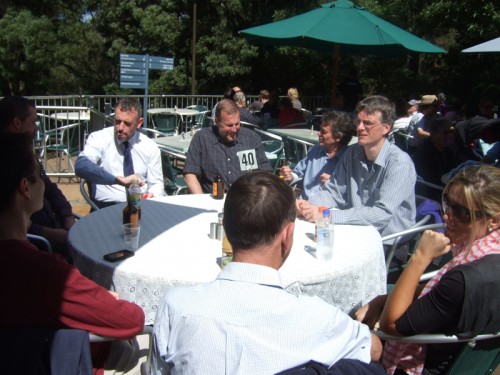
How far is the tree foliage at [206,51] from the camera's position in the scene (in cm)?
1564

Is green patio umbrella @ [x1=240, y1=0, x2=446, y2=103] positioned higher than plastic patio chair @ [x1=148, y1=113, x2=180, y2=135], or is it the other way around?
green patio umbrella @ [x1=240, y1=0, x2=446, y2=103]

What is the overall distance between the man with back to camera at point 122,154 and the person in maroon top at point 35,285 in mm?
2046

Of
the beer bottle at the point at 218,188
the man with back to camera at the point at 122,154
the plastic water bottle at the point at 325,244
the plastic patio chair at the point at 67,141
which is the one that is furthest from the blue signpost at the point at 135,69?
the plastic water bottle at the point at 325,244

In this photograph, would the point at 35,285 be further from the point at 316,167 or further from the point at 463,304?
the point at 316,167

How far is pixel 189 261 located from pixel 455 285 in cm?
106

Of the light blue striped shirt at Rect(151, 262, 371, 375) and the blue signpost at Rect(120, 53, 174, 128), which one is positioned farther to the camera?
the blue signpost at Rect(120, 53, 174, 128)

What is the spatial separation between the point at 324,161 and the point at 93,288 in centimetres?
256

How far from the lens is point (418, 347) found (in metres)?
1.82

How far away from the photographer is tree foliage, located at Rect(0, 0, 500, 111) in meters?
15.6

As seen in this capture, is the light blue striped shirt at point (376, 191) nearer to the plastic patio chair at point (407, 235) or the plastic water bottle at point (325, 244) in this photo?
the plastic patio chair at point (407, 235)

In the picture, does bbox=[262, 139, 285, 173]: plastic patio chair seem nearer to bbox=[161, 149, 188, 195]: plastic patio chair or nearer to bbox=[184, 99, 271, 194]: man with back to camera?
bbox=[161, 149, 188, 195]: plastic patio chair

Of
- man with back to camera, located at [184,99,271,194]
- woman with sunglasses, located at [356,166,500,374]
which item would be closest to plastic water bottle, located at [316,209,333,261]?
woman with sunglasses, located at [356,166,500,374]

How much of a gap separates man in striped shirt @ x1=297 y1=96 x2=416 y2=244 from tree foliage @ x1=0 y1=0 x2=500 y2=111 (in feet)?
38.4

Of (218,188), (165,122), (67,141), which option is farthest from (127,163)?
(165,122)
